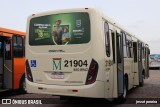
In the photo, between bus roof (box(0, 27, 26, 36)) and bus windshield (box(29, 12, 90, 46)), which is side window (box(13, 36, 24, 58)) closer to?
bus roof (box(0, 27, 26, 36))

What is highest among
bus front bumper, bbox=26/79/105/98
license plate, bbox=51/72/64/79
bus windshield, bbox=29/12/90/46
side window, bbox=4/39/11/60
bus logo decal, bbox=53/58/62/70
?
bus windshield, bbox=29/12/90/46

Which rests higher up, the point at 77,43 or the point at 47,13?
the point at 47,13

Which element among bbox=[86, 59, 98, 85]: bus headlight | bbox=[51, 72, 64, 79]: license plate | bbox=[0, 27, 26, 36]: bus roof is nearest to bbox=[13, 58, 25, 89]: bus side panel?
bbox=[0, 27, 26, 36]: bus roof

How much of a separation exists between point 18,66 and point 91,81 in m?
5.22

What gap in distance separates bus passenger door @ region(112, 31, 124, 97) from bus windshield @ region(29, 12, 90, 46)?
4.84 ft

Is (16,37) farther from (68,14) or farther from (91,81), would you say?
(91,81)

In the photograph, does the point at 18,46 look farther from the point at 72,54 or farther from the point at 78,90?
the point at 78,90

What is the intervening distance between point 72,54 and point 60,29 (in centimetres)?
82

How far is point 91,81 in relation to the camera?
838cm

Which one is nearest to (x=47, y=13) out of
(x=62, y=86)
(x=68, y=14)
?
(x=68, y=14)

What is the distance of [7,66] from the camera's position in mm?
12445

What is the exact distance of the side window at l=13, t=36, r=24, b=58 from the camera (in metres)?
12.6

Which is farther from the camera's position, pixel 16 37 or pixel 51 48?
pixel 16 37

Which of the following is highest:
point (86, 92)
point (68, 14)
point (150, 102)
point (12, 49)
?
point (68, 14)
